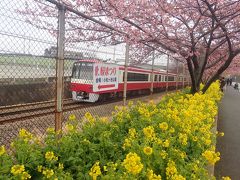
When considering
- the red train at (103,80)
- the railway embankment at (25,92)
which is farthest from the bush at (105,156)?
the railway embankment at (25,92)

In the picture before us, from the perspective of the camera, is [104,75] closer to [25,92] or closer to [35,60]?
[35,60]

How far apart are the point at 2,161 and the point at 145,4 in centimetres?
522

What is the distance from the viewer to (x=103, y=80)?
5.02 metres

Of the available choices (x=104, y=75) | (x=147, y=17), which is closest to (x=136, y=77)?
(x=147, y=17)

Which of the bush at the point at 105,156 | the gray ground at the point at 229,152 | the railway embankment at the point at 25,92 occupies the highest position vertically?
the bush at the point at 105,156

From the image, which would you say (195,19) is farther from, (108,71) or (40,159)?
(40,159)

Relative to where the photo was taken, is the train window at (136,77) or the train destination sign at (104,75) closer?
the train destination sign at (104,75)

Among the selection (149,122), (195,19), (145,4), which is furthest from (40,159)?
(195,19)

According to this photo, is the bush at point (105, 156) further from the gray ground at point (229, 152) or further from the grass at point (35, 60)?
the gray ground at point (229, 152)

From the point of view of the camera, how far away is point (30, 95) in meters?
12.6

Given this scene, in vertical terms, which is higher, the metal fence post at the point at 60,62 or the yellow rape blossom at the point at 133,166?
the metal fence post at the point at 60,62

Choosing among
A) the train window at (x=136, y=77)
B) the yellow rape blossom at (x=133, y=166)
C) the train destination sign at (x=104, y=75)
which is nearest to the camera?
the yellow rape blossom at (x=133, y=166)

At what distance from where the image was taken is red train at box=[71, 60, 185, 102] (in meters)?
5.06

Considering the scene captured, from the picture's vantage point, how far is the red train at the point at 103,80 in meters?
5.06
